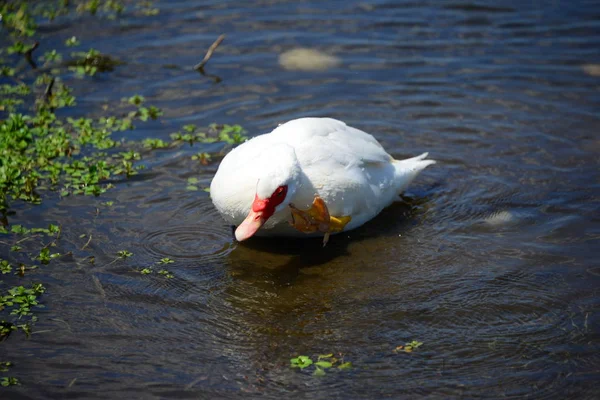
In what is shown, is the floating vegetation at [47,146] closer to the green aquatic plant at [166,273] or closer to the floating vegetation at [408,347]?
the green aquatic plant at [166,273]

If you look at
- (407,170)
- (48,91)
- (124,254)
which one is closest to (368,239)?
(407,170)

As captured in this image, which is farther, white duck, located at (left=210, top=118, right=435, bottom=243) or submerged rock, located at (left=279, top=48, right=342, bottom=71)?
submerged rock, located at (left=279, top=48, right=342, bottom=71)

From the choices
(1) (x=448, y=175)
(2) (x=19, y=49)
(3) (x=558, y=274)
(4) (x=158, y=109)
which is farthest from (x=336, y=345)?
(2) (x=19, y=49)

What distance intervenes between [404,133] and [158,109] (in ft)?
7.91

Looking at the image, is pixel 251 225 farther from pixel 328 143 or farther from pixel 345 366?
pixel 345 366

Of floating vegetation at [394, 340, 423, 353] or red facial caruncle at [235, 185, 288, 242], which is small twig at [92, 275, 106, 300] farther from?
floating vegetation at [394, 340, 423, 353]

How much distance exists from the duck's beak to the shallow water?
428 mm

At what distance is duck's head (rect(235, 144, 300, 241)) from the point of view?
493 cm

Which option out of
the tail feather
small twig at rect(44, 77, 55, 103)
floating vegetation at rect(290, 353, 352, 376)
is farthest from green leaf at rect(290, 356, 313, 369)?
small twig at rect(44, 77, 55, 103)

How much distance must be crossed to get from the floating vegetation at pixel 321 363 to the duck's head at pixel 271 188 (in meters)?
0.94

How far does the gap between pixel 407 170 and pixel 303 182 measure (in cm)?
122

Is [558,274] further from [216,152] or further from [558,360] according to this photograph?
[216,152]

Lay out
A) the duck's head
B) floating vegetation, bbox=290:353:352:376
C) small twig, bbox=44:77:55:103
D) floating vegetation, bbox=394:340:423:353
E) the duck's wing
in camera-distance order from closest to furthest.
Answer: floating vegetation, bbox=290:353:352:376 < floating vegetation, bbox=394:340:423:353 < the duck's head < the duck's wing < small twig, bbox=44:77:55:103

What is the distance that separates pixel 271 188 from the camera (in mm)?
4914
